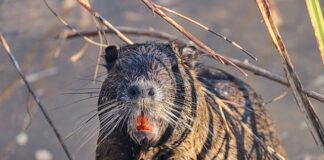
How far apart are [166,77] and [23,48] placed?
148 inches

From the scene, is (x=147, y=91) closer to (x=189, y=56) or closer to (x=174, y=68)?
(x=174, y=68)

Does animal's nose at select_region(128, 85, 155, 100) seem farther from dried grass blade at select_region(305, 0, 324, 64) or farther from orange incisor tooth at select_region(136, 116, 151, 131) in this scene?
dried grass blade at select_region(305, 0, 324, 64)

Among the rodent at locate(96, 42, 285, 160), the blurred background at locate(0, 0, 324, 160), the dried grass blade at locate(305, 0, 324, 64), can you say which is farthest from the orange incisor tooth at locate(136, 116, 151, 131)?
the blurred background at locate(0, 0, 324, 160)

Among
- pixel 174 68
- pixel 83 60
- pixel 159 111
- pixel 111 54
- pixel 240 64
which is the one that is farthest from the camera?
pixel 83 60

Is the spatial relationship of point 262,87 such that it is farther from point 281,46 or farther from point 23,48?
point 281,46

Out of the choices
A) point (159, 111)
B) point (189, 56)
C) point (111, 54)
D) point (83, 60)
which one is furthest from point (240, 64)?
point (83, 60)

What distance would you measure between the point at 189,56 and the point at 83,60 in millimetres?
3292

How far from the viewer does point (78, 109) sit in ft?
22.2

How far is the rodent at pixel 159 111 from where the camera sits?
11.3 ft

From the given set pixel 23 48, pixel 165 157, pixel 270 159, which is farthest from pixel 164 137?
pixel 23 48

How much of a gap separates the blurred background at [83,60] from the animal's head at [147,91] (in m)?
2.19

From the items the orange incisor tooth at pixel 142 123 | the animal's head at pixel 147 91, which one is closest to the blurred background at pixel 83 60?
the animal's head at pixel 147 91

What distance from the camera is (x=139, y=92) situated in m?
3.33

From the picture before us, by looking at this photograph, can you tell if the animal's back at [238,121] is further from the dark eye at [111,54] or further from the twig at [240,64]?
the dark eye at [111,54]
